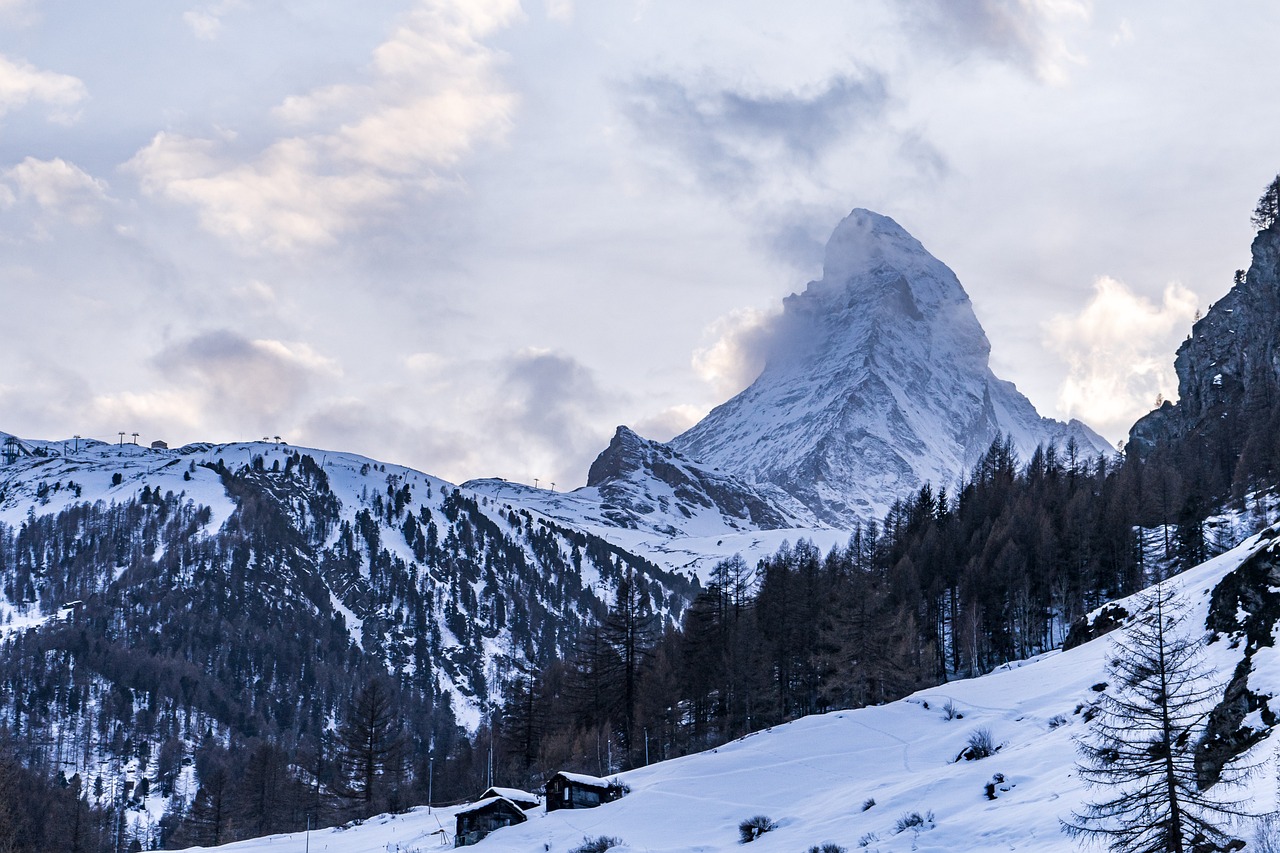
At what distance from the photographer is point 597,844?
50.0 metres

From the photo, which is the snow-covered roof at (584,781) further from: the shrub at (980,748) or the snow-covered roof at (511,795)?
the shrub at (980,748)

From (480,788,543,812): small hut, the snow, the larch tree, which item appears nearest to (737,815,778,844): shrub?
the snow

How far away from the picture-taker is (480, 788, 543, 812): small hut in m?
65.1

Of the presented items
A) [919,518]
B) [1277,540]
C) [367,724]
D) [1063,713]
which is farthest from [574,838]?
[919,518]

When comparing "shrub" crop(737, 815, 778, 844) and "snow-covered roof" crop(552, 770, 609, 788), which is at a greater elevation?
"snow-covered roof" crop(552, 770, 609, 788)

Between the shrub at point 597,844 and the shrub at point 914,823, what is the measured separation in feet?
48.1

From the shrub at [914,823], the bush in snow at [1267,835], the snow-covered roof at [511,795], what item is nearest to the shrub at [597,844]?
the snow-covered roof at [511,795]

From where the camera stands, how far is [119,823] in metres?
173

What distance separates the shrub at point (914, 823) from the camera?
126 ft

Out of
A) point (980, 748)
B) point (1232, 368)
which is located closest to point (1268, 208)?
point (1232, 368)

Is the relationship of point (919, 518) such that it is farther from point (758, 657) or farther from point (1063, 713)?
point (1063, 713)

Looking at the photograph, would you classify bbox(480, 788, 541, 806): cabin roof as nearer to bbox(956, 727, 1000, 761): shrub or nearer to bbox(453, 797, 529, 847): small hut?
bbox(453, 797, 529, 847): small hut

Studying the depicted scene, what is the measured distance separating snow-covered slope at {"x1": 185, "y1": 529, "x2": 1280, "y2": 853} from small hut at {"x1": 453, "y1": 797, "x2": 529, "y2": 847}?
149cm

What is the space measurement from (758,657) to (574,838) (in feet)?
125
